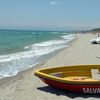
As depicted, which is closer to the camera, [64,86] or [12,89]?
[64,86]

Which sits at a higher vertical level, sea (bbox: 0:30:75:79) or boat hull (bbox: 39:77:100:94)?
boat hull (bbox: 39:77:100:94)

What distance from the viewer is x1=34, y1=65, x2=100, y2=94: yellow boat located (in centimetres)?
754

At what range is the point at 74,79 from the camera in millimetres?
8562

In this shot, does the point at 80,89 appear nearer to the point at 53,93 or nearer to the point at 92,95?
the point at 92,95

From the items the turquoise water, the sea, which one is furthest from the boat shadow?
the turquoise water

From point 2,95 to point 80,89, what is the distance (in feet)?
7.40

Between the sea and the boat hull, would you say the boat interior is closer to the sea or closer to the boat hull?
the boat hull

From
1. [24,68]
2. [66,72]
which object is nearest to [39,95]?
[66,72]

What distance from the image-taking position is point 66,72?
352 inches

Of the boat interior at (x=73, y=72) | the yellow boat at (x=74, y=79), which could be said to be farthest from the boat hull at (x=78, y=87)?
the boat interior at (x=73, y=72)

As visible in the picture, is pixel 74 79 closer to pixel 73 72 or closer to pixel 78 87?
pixel 73 72

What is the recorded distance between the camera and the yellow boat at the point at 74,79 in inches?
297

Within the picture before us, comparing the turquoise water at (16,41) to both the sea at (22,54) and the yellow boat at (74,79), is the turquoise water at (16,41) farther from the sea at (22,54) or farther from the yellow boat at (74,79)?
the yellow boat at (74,79)

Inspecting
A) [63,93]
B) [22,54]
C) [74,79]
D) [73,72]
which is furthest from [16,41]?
[63,93]
